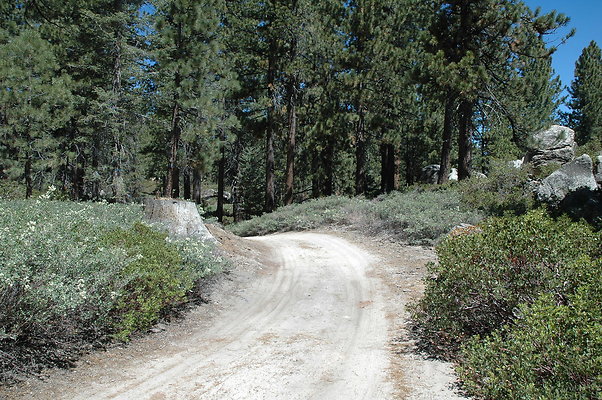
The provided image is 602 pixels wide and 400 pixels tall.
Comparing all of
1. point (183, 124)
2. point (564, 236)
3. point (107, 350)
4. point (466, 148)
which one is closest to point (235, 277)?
point (107, 350)

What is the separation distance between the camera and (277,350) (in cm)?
598

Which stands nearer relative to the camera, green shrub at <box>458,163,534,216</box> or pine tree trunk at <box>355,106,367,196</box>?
green shrub at <box>458,163,534,216</box>

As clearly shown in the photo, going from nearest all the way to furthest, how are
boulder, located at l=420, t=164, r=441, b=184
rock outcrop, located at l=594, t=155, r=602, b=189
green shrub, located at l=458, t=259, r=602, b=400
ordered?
green shrub, located at l=458, t=259, r=602, b=400, rock outcrop, located at l=594, t=155, r=602, b=189, boulder, located at l=420, t=164, r=441, b=184

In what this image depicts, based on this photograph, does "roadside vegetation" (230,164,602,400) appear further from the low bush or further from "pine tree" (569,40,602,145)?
"pine tree" (569,40,602,145)

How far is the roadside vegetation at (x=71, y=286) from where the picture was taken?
15.1 feet

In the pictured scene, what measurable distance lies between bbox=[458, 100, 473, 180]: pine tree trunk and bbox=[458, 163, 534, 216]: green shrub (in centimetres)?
156

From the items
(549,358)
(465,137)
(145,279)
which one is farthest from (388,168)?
(549,358)

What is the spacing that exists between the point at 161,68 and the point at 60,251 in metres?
13.4

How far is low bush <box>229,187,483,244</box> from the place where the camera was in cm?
1346

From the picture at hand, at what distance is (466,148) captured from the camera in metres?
19.2

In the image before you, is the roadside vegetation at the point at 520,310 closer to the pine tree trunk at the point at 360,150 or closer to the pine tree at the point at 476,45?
the pine tree at the point at 476,45

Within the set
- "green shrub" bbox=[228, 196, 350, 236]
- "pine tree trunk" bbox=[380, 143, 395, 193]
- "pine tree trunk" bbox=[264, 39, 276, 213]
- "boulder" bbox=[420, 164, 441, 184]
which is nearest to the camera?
"green shrub" bbox=[228, 196, 350, 236]

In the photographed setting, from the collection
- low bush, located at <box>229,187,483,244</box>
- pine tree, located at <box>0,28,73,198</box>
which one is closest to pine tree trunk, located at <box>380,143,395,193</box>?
low bush, located at <box>229,187,483,244</box>

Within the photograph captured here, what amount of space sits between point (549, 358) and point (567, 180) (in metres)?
12.1
